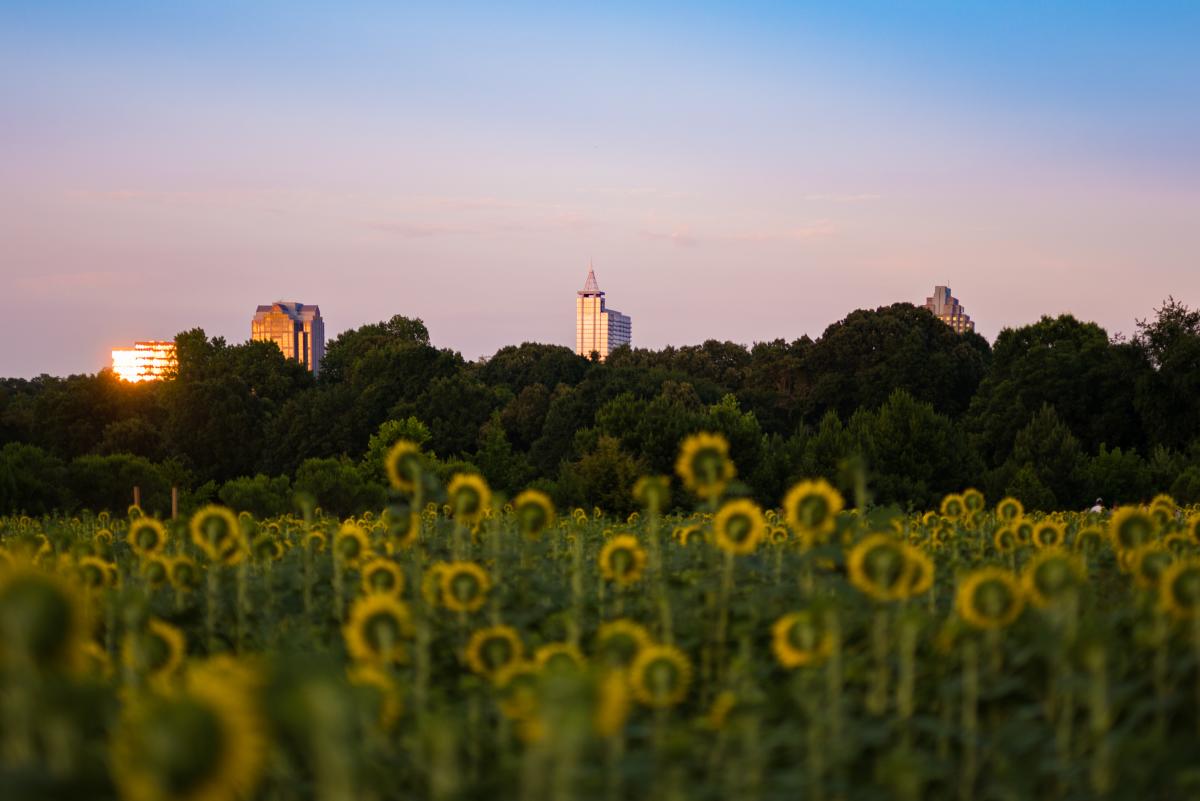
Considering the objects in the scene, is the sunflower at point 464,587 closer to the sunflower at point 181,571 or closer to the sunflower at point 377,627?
the sunflower at point 377,627

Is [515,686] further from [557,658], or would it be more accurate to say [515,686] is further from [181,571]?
[181,571]

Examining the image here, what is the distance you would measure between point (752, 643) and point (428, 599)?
1.40 m

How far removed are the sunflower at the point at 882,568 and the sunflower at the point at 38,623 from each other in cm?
254

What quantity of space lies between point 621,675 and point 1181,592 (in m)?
1.90

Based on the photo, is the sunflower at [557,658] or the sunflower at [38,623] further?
the sunflower at [557,658]

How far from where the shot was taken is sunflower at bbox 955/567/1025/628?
12.1 ft

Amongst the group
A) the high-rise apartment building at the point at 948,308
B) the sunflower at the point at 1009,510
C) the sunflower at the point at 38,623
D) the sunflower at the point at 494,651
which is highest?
the high-rise apartment building at the point at 948,308

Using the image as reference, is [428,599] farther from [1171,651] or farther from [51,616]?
[1171,651]

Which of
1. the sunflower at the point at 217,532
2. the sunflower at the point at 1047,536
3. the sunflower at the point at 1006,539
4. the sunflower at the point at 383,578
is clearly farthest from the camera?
the sunflower at the point at 1047,536

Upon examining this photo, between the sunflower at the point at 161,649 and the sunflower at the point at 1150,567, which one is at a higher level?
the sunflower at the point at 1150,567

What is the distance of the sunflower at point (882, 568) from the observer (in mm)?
3883

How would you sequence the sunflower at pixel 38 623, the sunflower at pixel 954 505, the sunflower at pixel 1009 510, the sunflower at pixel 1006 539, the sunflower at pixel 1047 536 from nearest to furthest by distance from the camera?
the sunflower at pixel 38 623 → the sunflower at pixel 1006 539 → the sunflower at pixel 1047 536 → the sunflower at pixel 1009 510 → the sunflower at pixel 954 505

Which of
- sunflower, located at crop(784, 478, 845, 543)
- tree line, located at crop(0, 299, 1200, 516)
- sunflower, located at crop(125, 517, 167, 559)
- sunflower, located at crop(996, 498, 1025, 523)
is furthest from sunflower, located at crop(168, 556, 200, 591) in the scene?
tree line, located at crop(0, 299, 1200, 516)

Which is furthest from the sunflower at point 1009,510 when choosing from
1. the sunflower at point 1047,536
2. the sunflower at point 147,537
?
the sunflower at point 147,537
